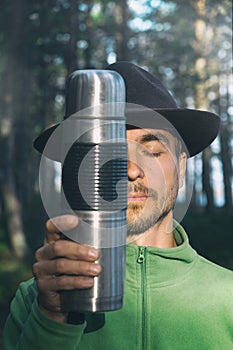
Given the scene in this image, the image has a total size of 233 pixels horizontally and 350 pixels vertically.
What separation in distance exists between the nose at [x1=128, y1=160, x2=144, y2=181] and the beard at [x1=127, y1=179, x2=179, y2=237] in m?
0.04

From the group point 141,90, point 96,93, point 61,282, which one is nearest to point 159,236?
point 141,90

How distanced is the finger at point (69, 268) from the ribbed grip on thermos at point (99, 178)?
37 mm

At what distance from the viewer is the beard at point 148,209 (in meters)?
2.66

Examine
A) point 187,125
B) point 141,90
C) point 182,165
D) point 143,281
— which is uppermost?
point 141,90

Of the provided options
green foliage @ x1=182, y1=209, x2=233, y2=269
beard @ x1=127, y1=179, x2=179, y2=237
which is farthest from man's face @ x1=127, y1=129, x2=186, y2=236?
green foliage @ x1=182, y1=209, x2=233, y2=269

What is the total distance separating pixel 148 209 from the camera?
2783 mm

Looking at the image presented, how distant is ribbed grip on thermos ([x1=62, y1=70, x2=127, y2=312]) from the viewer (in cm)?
191

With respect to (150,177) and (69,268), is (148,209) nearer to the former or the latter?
(150,177)

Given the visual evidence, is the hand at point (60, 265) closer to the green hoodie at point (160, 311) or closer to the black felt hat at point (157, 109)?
the green hoodie at point (160, 311)

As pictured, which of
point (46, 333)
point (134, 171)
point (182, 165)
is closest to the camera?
point (46, 333)

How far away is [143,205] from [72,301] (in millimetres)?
862

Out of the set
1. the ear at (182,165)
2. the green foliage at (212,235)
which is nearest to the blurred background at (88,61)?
the green foliage at (212,235)

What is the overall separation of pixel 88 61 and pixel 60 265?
795 inches

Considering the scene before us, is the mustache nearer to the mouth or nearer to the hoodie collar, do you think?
the mouth
